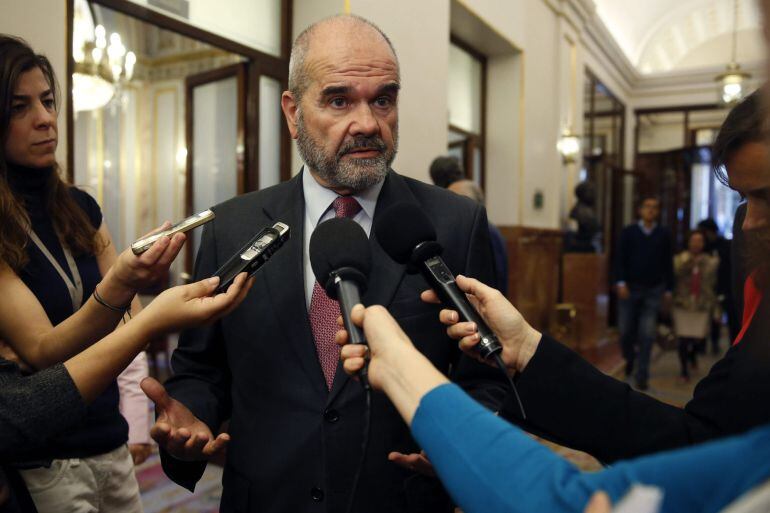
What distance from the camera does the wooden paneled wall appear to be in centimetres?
636

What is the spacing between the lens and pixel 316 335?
1345mm

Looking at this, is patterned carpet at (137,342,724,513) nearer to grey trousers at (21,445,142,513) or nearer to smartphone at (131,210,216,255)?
grey trousers at (21,445,142,513)

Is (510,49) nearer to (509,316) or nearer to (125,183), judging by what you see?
(125,183)

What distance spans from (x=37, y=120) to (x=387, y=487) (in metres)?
1.19

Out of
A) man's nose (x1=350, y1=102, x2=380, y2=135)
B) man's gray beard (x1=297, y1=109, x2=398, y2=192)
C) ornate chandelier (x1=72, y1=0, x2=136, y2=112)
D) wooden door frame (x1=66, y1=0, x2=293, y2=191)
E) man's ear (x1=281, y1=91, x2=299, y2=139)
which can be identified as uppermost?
ornate chandelier (x1=72, y1=0, x2=136, y2=112)

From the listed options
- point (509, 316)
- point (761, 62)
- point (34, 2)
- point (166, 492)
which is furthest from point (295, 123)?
point (166, 492)

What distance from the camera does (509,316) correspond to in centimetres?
124

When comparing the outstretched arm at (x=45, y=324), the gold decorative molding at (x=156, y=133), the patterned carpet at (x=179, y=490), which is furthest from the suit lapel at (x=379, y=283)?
the gold decorative molding at (x=156, y=133)

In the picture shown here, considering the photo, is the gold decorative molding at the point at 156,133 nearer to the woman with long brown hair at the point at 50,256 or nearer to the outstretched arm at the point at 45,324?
the woman with long brown hair at the point at 50,256

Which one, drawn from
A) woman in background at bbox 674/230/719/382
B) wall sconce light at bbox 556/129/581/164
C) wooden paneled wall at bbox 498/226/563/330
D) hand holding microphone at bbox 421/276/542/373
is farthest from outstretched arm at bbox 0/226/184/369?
wall sconce light at bbox 556/129/581/164

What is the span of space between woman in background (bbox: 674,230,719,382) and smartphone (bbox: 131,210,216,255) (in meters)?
6.09

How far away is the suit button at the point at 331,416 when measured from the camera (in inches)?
49.6

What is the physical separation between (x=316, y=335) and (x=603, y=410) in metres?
0.59

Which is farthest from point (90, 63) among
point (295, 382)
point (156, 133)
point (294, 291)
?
point (295, 382)
